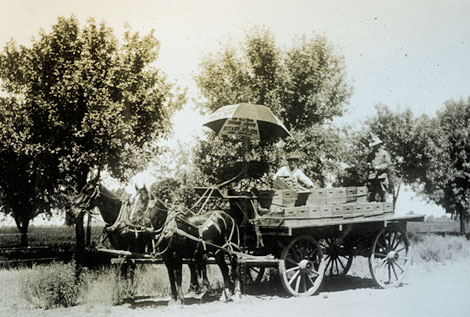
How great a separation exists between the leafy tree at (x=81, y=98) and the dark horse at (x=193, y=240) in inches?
144

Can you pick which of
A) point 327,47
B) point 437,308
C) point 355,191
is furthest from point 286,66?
point 437,308

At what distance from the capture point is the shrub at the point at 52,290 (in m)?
7.72

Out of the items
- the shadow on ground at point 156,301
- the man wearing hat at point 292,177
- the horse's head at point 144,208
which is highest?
the man wearing hat at point 292,177

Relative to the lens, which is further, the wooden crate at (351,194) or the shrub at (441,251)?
the shrub at (441,251)

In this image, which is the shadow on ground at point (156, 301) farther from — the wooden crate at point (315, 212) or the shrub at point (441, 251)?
the shrub at point (441, 251)

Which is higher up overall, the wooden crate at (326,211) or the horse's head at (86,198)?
the horse's head at (86,198)

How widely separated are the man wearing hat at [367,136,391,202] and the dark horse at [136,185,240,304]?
3563mm

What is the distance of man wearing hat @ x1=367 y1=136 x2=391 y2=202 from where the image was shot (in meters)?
9.66

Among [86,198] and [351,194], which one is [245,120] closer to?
[351,194]

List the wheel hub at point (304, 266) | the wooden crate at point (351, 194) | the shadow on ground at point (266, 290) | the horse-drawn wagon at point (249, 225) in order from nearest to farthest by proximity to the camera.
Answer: the horse-drawn wagon at point (249, 225) → the shadow on ground at point (266, 290) → the wheel hub at point (304, 266) → the wooden crate at point (351, 194)

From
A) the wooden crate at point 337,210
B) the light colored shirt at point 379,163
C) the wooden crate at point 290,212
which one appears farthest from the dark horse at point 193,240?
the light colored shirt at point 379,163

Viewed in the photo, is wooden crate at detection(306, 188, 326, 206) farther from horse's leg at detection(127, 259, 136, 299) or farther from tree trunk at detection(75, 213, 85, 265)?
tree trunk at detection(75, 213, 85, 265)

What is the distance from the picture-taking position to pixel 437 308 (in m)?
7.62

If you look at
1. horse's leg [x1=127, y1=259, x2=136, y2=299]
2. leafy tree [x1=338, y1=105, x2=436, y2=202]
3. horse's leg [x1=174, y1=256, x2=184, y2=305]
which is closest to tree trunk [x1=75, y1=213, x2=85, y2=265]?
horse's leg [x1=127, y1=259, x2=136, y2=299]
